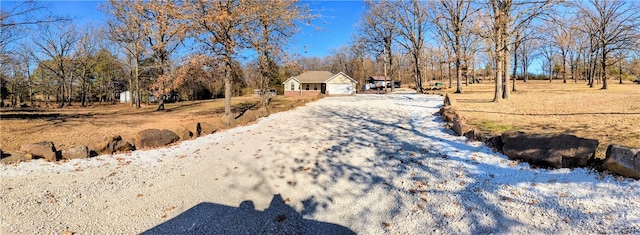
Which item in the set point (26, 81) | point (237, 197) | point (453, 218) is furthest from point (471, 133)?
point (26, 81)

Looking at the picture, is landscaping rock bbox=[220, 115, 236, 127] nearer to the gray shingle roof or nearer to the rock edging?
the rock edging

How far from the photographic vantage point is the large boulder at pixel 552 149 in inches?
197

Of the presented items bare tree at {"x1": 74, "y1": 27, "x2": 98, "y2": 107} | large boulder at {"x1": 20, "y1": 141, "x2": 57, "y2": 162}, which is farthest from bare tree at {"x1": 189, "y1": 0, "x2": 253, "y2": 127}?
bare tree at {"x1": 74, "y1": 27, "x2": 98, "y2": 107}

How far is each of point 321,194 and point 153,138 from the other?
6054mm

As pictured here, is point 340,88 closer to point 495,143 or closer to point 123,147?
point 123,147

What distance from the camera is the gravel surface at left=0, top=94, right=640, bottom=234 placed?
169 inches

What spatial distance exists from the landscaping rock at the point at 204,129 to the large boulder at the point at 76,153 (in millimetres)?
3489

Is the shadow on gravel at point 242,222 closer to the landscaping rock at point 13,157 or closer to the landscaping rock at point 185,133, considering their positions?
the landscaping rock at point 13,157

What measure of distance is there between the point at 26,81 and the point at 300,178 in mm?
51375

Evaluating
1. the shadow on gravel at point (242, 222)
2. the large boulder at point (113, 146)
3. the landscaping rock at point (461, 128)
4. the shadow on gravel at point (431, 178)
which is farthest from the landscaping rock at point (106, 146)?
the landscaping rock at point (461, 128)

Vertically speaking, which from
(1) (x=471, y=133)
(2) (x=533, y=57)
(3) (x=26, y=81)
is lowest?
(1) (x=471, y=133)

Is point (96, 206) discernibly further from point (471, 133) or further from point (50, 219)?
point (471, 133)

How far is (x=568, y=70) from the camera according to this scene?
71.4m

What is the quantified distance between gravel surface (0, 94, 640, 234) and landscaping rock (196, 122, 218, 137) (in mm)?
2894
